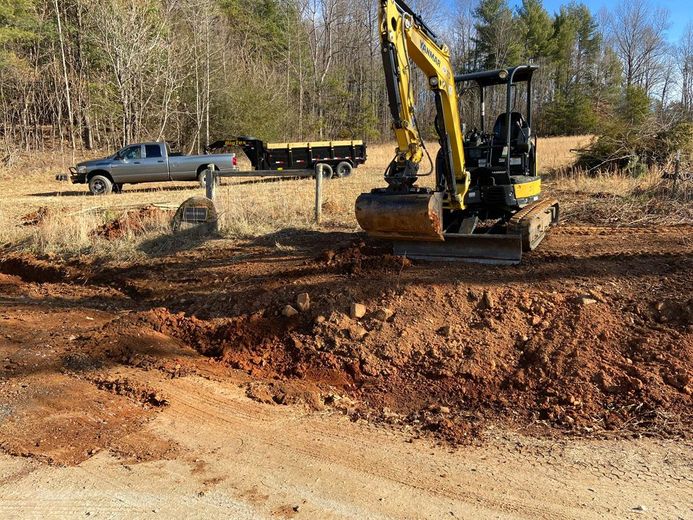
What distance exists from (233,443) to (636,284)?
458 cm

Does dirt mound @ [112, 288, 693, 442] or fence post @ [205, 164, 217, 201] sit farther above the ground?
fence post @ [205, 164, 217, 201]

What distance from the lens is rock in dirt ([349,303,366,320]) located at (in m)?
5.82

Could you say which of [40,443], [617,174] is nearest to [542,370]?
[40,443]

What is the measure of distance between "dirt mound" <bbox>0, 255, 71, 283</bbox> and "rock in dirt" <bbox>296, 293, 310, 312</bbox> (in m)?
4.95

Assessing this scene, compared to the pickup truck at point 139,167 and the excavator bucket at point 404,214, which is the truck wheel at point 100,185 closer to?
the pickup truck at point 139,167

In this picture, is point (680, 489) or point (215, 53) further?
point (215, 53)

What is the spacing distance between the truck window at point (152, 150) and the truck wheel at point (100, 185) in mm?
1728

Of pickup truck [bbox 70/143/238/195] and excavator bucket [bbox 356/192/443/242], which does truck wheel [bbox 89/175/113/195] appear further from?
excavator bucket [bbox 356/192/443/242]

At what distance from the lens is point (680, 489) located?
334 centimetres

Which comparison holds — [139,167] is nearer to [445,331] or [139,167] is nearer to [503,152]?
[503,152]

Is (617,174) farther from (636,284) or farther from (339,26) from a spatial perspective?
(339,26)

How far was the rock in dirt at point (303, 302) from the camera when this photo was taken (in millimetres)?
6076

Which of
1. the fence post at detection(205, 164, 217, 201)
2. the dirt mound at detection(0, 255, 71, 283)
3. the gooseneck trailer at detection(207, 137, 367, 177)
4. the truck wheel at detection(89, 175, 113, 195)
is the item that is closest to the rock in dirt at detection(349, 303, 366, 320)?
the dirt mound at detection(0, 255, 71, 283)

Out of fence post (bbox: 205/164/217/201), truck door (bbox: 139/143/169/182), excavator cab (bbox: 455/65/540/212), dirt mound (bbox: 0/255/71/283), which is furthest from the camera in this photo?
truck door (bbox: 139/143/169/182)
